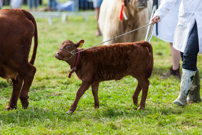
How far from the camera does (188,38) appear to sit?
163 inches

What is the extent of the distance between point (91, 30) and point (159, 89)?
7727mm

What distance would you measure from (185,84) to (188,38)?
1.85ft

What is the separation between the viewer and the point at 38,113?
13.1 feet

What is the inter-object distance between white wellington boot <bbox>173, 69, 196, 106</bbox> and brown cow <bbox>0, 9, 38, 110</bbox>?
1836 mm

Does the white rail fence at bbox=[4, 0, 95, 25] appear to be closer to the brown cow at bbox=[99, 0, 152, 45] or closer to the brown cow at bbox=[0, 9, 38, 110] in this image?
the brown cow at bbox=[99, 0, 152, 45]

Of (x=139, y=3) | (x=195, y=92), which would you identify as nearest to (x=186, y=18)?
(x=195, y=92)

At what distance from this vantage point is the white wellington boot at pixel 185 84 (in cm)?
416

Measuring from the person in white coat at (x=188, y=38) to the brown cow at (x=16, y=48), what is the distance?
1.58 metres

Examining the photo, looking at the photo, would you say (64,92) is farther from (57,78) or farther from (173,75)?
(173,75)

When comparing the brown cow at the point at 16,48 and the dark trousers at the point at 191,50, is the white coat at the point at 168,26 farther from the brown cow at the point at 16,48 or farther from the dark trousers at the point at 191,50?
the brown cow at the point at 16,48

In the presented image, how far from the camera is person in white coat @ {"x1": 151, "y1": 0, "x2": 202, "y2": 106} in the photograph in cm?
401

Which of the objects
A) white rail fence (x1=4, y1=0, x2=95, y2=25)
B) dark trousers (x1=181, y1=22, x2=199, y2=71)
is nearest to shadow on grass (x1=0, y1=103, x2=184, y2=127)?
dark trousers (x1=181, y1=22, x2=199, y2=71)

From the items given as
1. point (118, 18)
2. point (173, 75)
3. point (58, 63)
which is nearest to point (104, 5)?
point (118, 18)

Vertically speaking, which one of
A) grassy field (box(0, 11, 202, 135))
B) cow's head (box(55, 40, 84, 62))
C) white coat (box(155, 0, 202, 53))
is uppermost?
white coat (box(155, 0, 202, 53))
